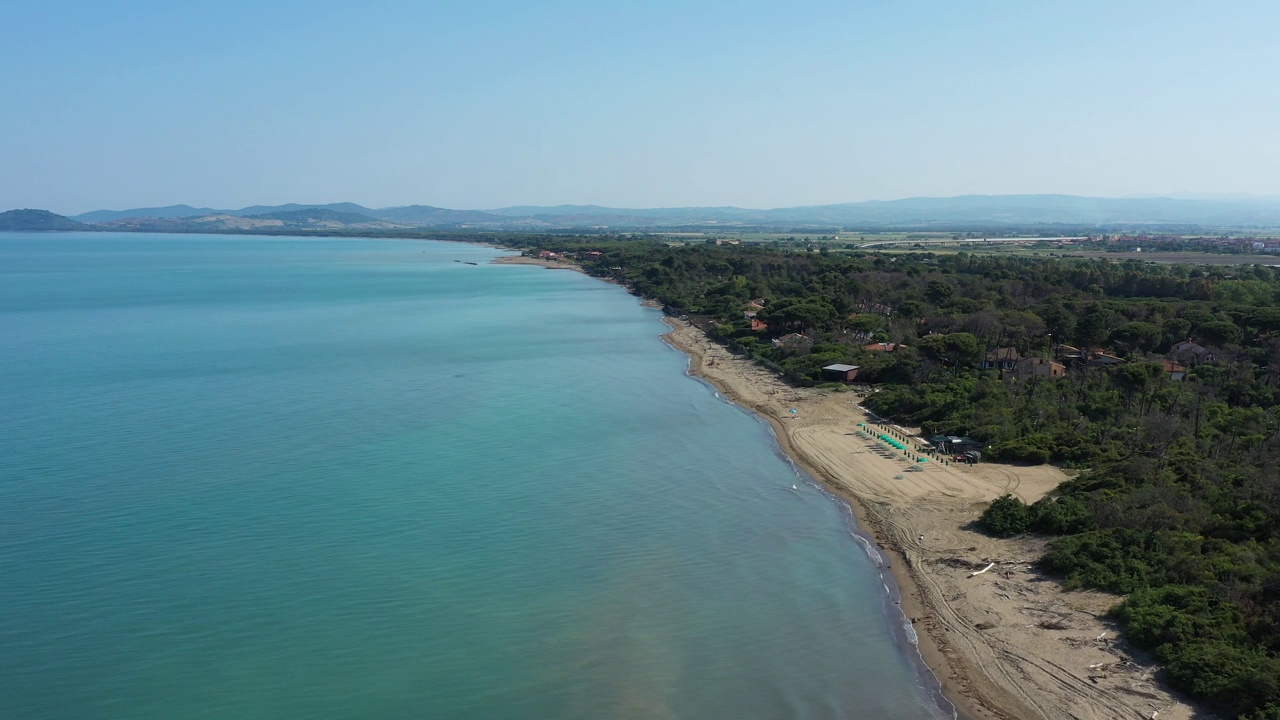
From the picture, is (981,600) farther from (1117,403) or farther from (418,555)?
(1117,403)

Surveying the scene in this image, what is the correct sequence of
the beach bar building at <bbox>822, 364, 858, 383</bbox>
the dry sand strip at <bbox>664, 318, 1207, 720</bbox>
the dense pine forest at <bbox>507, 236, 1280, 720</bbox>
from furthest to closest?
the beach bar building at <bbox>822, 364, 858, 383</bbox>
the dense pine forest at <bbox>507, 236, 1280, 720</bbox>
the dry sand strip at <bbox>664, 318, 1207, 720</bbox>

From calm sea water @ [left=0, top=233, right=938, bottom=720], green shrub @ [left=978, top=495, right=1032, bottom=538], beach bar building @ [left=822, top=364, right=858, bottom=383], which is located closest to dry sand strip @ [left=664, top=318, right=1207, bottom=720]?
green shrub @ [left=978, top=495, right=1032, bottom=538]

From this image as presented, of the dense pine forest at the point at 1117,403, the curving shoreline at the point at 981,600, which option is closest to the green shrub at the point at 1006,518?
the dense pine forest at the point at 1117,403

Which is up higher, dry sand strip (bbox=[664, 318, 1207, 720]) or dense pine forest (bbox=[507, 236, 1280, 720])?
dense pine forest (bbox=[507, 236, 1280, 720])

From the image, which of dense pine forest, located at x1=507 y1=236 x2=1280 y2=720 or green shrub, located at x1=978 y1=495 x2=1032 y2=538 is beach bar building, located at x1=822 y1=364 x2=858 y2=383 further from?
green shrub, located at x1=978 y1=495 x2=1032 y2=538

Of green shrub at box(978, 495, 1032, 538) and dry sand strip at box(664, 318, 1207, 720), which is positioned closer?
dry sand strip at box(664, 318, 1207, 720)

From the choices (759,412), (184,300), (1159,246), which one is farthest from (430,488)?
(1159,246)
